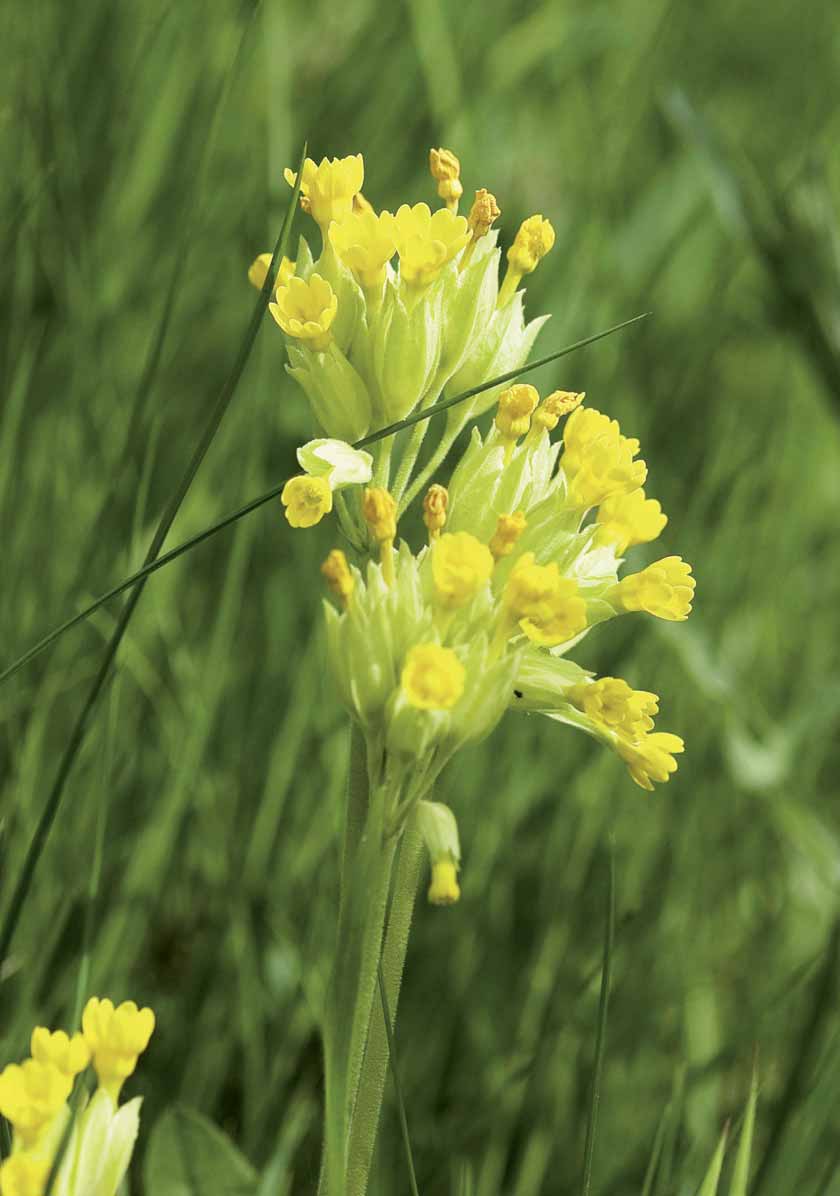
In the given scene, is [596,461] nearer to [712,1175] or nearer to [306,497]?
[306,497]

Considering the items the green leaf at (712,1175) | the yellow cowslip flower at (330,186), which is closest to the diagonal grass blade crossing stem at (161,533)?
the yellow cowslip flower at (330,186)

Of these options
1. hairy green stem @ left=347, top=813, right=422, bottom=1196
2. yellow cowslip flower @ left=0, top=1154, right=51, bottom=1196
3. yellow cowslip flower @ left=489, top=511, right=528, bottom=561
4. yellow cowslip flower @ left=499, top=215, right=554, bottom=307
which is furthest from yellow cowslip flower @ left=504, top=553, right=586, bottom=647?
yellow cowslip flower @ left=0, top=1154, right=51, bottom=1196

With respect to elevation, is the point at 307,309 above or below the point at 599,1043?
above

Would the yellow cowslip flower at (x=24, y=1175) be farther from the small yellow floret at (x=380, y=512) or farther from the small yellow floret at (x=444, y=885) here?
the small yellow floret at (x=380, y=512)

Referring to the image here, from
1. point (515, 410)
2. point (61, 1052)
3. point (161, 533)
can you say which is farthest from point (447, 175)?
point (61, 1052)

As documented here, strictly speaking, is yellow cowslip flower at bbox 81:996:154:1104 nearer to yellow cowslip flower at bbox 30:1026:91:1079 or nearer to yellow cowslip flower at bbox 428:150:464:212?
yellow cowslip flower at bbox 30:1026:91:1079

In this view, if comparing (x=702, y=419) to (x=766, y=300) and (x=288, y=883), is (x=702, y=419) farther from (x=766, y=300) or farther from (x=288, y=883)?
(x=288, y=883)
